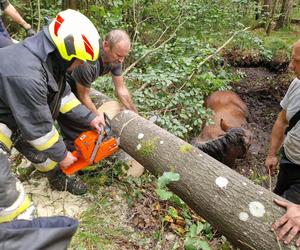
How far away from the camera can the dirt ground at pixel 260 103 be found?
5.60 m

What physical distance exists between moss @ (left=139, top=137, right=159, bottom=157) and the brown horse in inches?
68.2

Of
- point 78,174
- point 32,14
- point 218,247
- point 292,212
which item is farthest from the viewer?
point 32,14

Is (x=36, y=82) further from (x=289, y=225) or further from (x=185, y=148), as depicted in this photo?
(x=289, y=225)

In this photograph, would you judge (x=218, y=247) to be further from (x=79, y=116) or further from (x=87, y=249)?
(x=79, y=116)

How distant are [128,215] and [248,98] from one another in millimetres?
4926

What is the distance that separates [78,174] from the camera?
3.89m

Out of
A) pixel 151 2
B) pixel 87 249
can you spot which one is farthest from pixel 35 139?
pixel 151 2

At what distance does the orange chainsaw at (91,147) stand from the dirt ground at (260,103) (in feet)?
9.02

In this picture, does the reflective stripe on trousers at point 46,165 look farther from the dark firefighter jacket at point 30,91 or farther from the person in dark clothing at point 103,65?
the person in dark clothing at point 103,65

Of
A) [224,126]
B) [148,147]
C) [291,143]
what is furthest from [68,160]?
[224,126]

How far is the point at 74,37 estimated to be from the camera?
8.51 ft

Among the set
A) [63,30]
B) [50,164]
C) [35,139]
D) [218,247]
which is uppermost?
[63,30]

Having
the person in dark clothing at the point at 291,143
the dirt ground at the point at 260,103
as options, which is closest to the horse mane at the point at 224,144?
the dirt ground at the point at 260,103

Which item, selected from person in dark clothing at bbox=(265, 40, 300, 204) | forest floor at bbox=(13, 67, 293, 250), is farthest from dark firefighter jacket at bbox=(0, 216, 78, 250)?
person in dark clothing at bbox=(265, 40, 300, 204)
